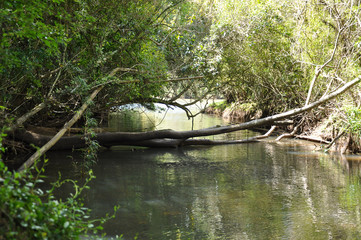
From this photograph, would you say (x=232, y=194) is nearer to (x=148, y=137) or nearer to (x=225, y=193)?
(x=225, y=193)

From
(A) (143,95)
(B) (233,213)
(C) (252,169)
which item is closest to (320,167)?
(C) (252,169)

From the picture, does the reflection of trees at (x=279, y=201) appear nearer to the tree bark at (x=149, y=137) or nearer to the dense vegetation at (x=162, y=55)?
the tree bark at (x=149, y=137)

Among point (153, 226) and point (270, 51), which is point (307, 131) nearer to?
point (270, 51)

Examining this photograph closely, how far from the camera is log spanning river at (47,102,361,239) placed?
7.25 metres

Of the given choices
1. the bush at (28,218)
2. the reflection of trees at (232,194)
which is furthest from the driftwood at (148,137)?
the bush at (28,218)

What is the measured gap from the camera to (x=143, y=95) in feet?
52.4

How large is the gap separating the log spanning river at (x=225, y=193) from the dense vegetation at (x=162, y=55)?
2027mm

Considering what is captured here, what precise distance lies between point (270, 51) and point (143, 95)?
8506mm

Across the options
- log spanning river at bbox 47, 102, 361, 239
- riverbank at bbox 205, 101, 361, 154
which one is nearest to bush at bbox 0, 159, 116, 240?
log spanning river at bbox 47, 102, 361, 239

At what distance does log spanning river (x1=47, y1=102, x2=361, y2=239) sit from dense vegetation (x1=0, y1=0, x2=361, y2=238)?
6.65ft

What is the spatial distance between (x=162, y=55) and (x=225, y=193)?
Result: 347 inches

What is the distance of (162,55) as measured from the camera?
1703cm

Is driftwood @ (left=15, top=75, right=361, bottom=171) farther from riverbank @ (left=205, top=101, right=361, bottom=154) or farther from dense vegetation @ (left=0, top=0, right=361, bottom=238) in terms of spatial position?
riverbank @ (left=205, top=101, right=361, bottom=154)

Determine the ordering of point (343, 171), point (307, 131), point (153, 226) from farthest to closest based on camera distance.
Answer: point (307, 131)
point (343, 171)
point (153, 226)
